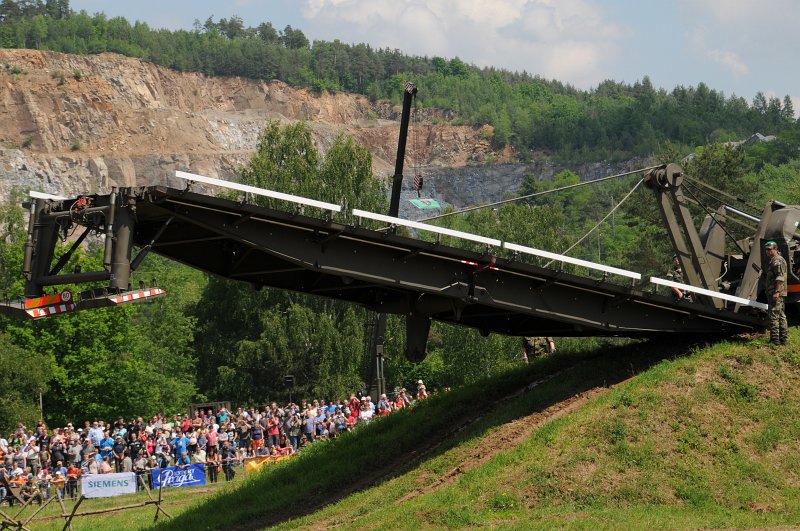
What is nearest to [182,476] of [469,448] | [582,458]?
[469,448]

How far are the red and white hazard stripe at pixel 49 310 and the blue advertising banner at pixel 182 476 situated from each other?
1344 centimetres

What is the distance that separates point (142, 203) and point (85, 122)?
17252cm

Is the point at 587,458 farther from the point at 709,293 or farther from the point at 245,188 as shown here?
the point at 245,188

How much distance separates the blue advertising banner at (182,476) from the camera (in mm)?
30969

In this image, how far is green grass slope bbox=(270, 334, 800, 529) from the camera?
17.5 metres

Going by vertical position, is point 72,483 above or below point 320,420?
below

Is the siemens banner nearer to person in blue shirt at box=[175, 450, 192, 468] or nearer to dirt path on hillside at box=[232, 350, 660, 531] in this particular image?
person in blue shirt at box=[175, 450, 192, 468]

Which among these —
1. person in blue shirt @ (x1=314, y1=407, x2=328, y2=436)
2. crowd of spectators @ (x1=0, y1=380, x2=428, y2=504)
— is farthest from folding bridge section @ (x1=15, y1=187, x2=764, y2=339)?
person in blue shirt @ (x1=314, y1=407, x2=328, y2=436)

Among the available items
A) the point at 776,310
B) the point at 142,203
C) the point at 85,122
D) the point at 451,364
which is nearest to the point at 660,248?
the point at 451,364

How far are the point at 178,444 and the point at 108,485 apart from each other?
13.9 ft

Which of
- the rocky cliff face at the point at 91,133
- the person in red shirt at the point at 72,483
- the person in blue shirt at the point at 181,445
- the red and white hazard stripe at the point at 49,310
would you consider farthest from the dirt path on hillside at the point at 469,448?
the rocky cliff face at the point at 91,133

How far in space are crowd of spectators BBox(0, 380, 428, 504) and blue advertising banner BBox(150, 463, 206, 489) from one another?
0.28 metres

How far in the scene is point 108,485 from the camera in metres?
30.0

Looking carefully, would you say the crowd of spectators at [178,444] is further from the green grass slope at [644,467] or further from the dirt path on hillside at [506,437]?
the green grass slope at [644,467]
